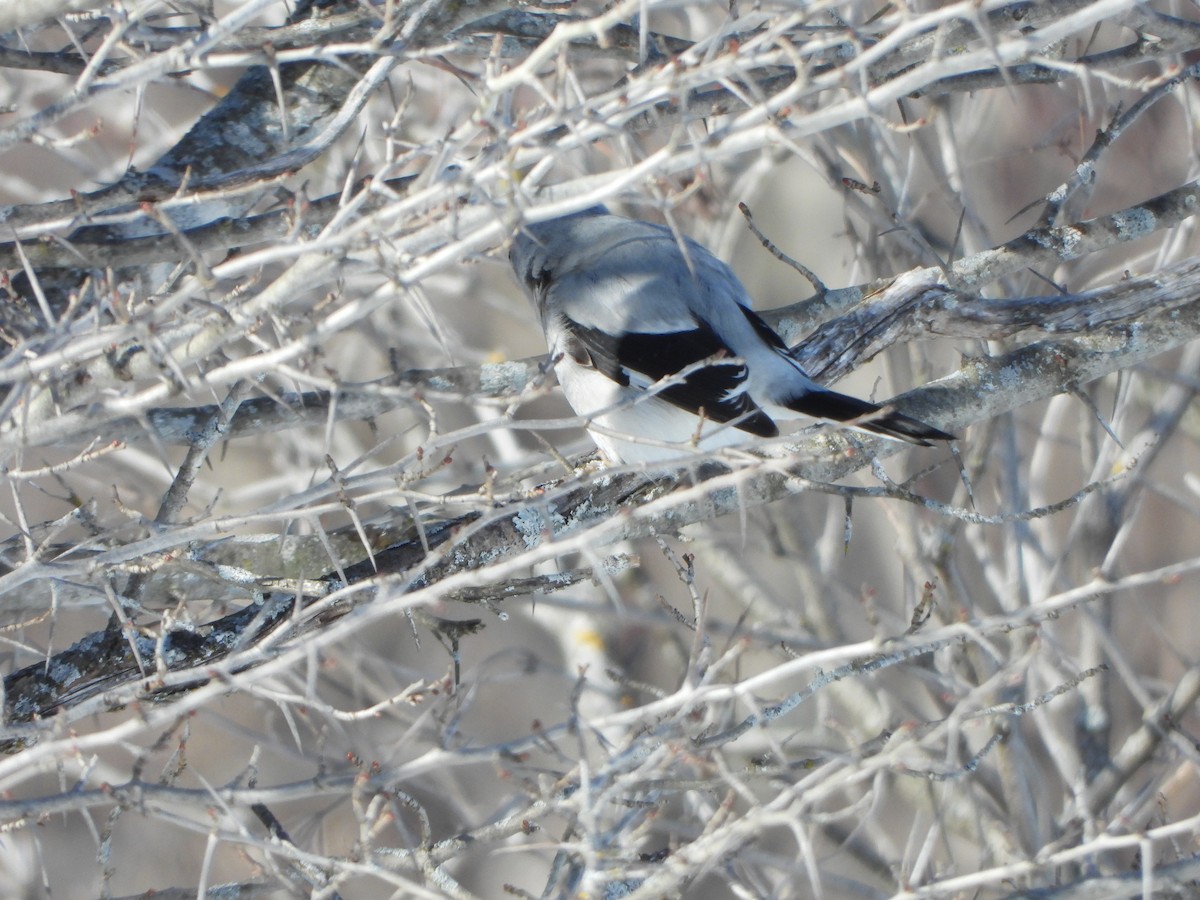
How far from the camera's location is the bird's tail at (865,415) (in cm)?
279

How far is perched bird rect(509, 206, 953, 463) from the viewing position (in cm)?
315

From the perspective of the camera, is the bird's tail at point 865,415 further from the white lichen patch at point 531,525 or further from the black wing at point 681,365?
the white lichen patch at point 531,525

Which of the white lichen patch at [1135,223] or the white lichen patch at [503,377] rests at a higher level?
the white lichen patch at [1135,223]

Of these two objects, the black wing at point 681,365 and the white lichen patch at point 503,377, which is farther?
the white lichen patch at point 503,377

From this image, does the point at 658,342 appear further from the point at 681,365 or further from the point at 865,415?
the point at 865,415

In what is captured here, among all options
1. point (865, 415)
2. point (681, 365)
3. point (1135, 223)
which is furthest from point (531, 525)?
point (1135, 223)

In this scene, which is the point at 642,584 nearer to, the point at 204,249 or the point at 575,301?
the point at 575,301

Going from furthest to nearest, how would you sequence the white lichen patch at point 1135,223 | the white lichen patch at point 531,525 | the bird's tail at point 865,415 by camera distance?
the white lichen patch at point 1135,223 → the white lichen patch at point 531,525 → the bird's tail at point 865,415

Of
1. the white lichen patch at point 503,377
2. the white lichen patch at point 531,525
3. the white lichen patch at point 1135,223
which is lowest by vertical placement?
the white lichen patch at point 531,525

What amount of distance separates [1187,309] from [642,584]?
2.89 m

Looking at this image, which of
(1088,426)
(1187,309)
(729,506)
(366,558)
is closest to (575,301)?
(729,506)

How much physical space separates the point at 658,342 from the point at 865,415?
35.3 inches

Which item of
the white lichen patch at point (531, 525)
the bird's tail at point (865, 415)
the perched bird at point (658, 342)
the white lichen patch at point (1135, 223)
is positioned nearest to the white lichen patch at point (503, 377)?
the perched bird at point (658, 342)

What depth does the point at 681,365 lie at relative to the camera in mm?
3232
